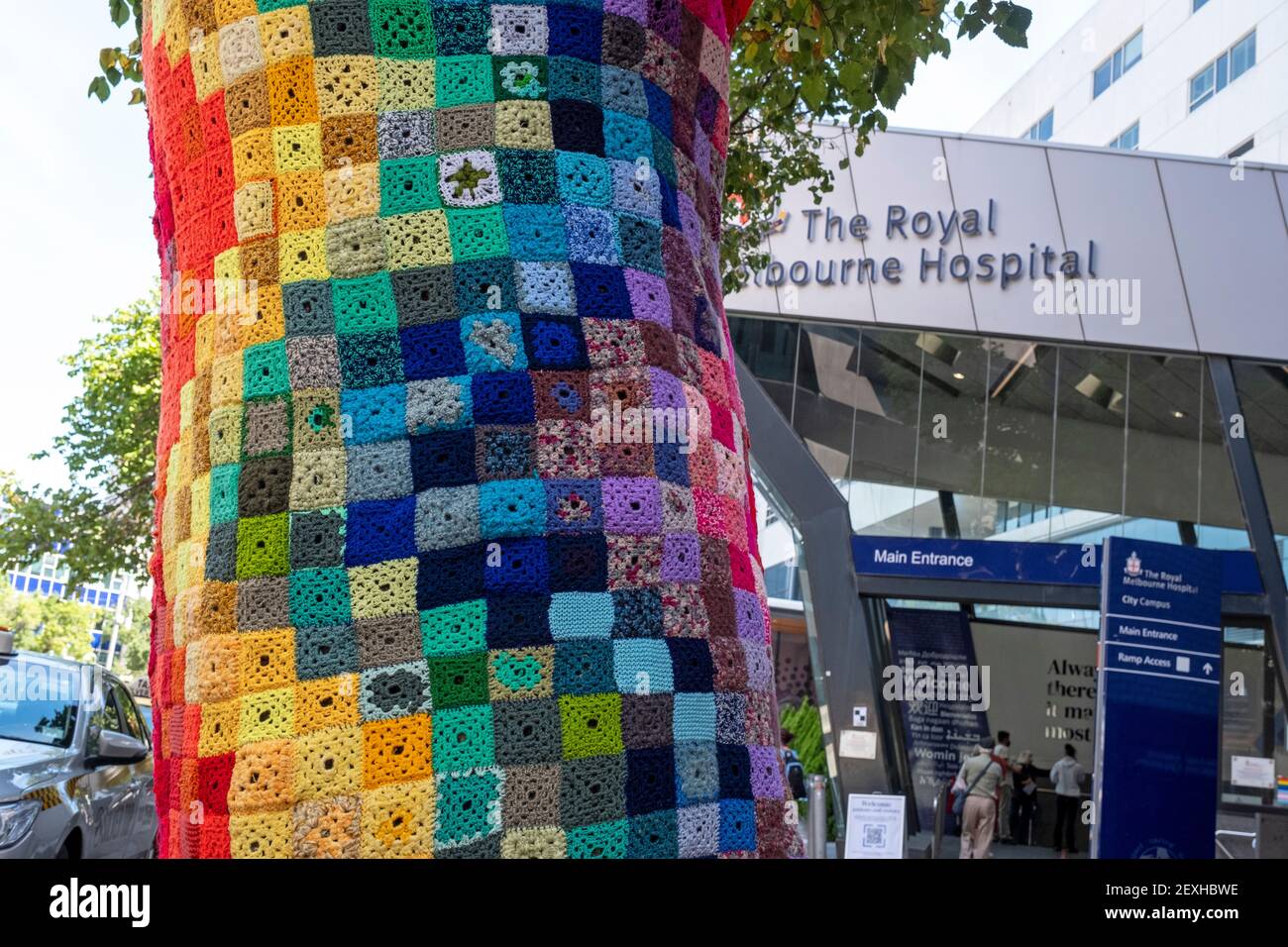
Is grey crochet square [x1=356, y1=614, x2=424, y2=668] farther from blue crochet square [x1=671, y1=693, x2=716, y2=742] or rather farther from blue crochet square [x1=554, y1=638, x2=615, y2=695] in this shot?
blue crochet square [x1=671, y1=693, x2=716, y2=742]

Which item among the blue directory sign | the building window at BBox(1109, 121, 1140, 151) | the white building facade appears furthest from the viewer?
the building window at BBox(1109, 121, 1140, 151)

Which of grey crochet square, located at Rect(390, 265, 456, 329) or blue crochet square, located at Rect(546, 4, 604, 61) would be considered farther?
blue crochet square, located at Rect(546, 4, 604, 61)

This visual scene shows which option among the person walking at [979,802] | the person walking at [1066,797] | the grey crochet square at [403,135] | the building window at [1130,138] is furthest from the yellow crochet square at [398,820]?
the building window at [1130,138]

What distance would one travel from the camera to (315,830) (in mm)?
1472

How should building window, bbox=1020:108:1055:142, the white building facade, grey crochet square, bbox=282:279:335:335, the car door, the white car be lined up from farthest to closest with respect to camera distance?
building window, bbox=1020:108:1055:142, the white building facade, the car door, the white car, grey crochet square, bbox=282:279:335:335

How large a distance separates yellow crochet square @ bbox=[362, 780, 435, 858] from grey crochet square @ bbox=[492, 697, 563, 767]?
3.5 inches

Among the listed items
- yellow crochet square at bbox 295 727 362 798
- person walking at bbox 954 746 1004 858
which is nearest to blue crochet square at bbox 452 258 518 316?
yellow crochet square at bbox 295 727 362 798

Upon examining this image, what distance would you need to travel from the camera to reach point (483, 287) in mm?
1664

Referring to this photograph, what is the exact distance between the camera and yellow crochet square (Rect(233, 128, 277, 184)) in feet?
5.69

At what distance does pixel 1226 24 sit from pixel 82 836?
37008 millimetres

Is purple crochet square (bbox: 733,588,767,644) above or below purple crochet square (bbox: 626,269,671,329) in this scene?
below

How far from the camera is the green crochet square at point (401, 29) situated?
1.72 metres

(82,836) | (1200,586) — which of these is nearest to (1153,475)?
(1200,586)

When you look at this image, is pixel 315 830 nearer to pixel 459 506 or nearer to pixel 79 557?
pixel 459 506
